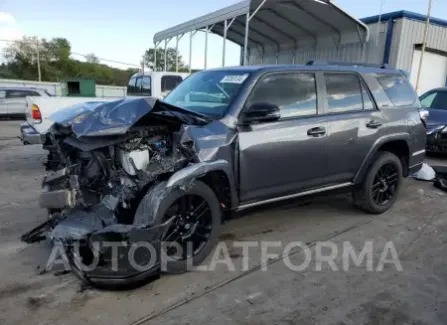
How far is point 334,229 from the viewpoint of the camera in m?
4.54

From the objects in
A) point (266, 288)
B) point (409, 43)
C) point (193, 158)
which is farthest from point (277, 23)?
point (266, 288)

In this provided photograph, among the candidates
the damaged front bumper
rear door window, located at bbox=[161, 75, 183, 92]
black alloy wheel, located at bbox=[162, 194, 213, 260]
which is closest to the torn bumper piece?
Answer: black alloy wheel, located at bbox=[162, 194, 213, 260]

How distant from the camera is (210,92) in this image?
13.5 ft

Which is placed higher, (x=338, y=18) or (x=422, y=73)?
(x=338, y=18)

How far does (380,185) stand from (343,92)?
141 cm

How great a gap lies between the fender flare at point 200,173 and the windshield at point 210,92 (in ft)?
1.70

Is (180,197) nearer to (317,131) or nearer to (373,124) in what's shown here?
(317,131)

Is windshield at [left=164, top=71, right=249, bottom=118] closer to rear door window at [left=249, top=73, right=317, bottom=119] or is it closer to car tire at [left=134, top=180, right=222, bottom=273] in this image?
rear door window at [left=249, top=73, right=317, bottom=119]

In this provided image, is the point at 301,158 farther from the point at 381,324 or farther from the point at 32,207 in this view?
the point at 32,207

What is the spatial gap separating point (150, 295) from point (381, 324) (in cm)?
175

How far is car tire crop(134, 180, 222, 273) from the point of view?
3079 mm

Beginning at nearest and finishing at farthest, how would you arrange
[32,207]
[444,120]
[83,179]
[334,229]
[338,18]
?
1. [83,179]
2. [334,229]
3. [32,207]
4. [444,120]
5. [338,18]

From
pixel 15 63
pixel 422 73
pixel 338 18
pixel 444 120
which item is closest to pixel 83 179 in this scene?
pixel 444 120

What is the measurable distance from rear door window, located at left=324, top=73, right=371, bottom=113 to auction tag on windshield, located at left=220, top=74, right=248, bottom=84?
1.05 m
